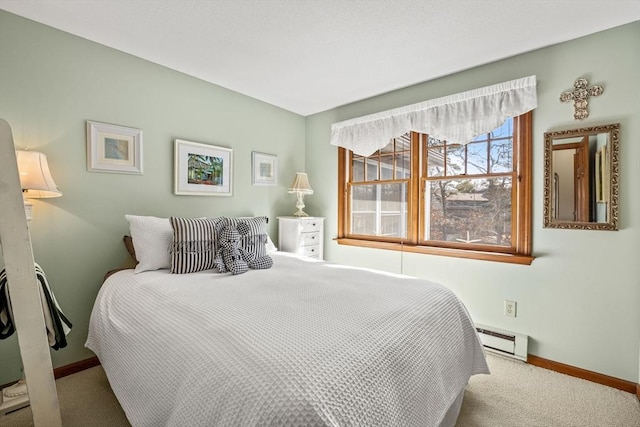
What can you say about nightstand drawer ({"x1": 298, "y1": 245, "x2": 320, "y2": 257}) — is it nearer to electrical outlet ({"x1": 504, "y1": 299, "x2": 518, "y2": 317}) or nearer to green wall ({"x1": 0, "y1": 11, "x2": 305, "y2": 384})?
green wall ({"x1": 0, "y1": 11, "x2": 305, "y2": 384})

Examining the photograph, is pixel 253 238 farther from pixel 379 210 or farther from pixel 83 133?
pixel 379 210

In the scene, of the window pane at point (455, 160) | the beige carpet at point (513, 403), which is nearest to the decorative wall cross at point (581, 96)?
the window pane at point (455, 160)

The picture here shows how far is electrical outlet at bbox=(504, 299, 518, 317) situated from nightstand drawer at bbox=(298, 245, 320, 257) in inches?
77.4

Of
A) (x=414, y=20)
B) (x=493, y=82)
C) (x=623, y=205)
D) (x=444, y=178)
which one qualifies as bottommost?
(x=623, y=205)

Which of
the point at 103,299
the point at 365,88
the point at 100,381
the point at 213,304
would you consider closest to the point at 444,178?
the point at 365,88

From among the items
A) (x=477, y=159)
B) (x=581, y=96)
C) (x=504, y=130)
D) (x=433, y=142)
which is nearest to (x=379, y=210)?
(x=433, y=142)

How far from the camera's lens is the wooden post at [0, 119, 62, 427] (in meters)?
1.06

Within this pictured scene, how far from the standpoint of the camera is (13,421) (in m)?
1.69

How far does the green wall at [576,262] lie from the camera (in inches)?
78.7

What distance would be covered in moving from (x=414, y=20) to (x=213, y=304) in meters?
2.14

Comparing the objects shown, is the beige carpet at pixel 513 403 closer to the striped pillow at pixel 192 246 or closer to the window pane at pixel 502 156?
the striped pillow at pixel 192 246

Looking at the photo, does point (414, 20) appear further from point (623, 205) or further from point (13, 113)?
point (13, 113)

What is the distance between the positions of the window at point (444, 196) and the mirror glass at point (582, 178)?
15 cm

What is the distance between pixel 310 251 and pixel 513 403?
2256 mm
